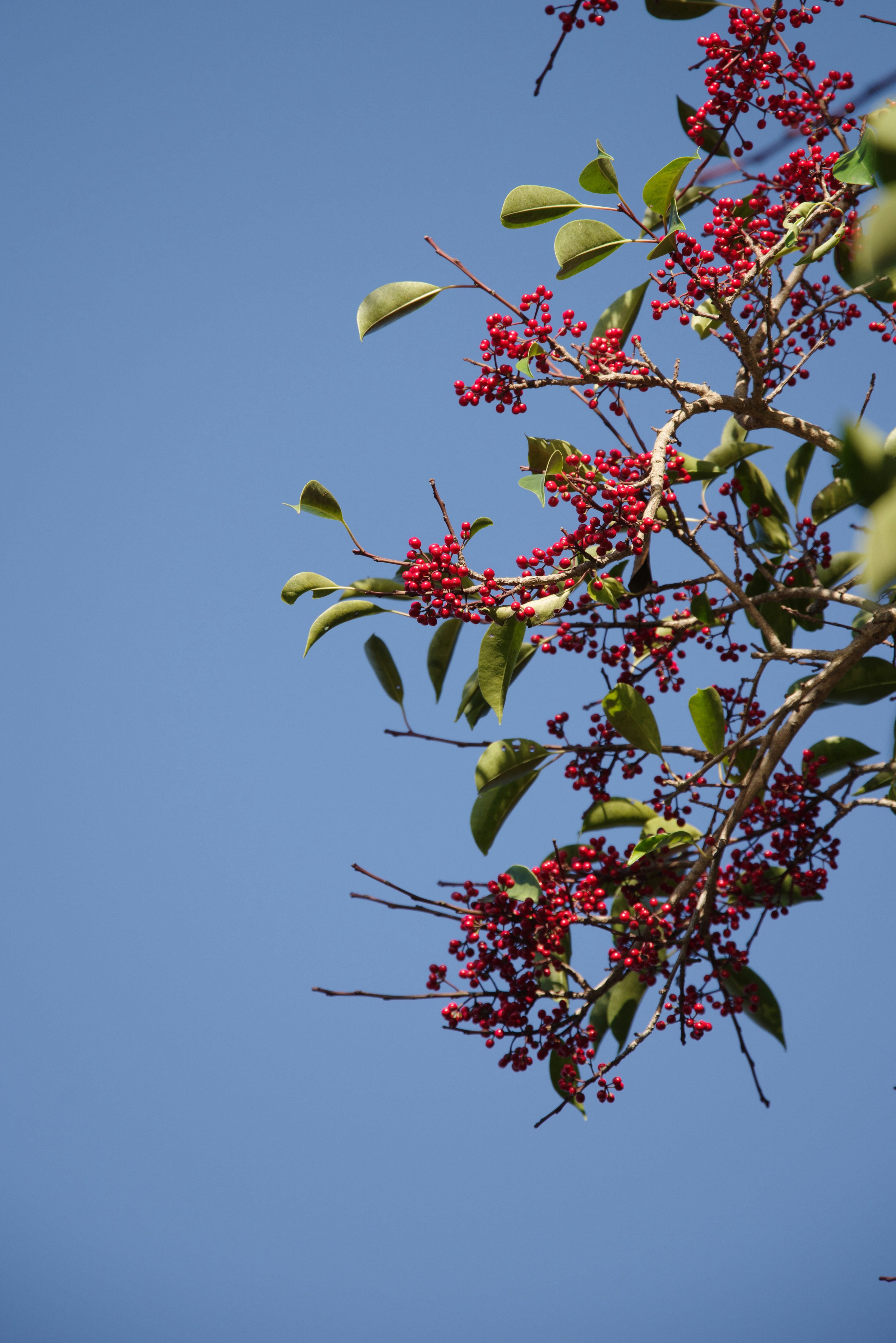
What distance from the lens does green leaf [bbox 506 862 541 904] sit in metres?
1.63

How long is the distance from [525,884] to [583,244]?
3.48 ft

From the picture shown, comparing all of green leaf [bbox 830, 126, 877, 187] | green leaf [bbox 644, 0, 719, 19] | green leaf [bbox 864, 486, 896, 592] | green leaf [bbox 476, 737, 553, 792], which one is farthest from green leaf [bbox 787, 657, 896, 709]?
green leaf [bbox 864, 486, 896, 592]

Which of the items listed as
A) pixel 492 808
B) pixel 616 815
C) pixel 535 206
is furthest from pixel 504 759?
pixel 535 206

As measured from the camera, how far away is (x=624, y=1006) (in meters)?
1.95

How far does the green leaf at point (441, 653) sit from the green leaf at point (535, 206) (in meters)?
0.73

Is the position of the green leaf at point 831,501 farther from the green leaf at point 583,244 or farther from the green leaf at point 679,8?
the green leaf at point 679,8

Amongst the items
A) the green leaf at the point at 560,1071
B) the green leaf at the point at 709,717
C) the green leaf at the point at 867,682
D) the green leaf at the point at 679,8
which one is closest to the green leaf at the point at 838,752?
the green leaf at the point at 867,682

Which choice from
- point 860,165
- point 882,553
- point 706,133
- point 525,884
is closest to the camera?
point 882,553

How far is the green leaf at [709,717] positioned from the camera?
1.72 meters

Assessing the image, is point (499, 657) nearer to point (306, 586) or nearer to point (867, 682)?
point (306, 586)

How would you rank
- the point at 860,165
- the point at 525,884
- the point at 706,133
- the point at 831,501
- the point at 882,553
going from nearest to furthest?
the point at 882,553 < the point at 860,165 < the point at 525,884 < the point at 706,133 < the point at 831,501

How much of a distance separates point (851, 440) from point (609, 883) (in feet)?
4.40

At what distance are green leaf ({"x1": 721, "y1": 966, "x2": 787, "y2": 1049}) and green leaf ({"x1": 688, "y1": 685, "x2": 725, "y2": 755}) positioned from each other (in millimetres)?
509

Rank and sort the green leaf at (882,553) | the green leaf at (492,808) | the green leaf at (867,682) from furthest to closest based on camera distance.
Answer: the green leaf at (867,682) < the green leaf at (492,808) < the green leaf at (882,553)
